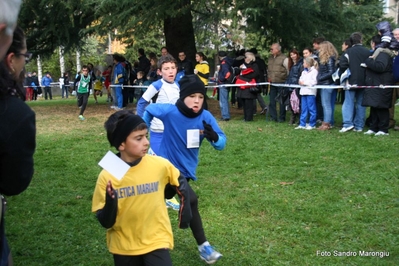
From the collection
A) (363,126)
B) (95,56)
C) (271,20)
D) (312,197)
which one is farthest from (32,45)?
(95,56)

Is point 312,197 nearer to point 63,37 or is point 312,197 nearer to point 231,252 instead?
point 231,252

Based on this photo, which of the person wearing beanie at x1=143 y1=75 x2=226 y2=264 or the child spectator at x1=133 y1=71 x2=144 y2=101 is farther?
the child spectator at x1=133 y1=71 x2=144 y2=101

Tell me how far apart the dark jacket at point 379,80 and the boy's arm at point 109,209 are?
28.9 feet

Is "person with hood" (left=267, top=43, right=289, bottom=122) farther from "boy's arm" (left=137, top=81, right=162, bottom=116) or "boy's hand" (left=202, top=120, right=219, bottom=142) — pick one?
"boy's hand" (left=202, top=120, right=219, bottom=142)

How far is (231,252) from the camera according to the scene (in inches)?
215

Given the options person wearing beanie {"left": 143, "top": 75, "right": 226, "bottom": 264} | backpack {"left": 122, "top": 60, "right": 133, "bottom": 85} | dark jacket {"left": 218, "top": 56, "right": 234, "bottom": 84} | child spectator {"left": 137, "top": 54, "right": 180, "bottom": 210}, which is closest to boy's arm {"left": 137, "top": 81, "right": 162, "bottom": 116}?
child spectator {"left": 137, "top": 54, "right": 180, "bottom": 210}

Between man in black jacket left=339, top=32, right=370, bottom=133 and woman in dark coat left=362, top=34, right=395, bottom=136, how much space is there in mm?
329

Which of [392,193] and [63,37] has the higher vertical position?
[63,37]

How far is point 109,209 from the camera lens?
11.3 ft

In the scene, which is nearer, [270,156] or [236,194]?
[236,194]

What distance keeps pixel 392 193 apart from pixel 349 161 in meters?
1.91

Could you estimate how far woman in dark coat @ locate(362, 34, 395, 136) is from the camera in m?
11.3

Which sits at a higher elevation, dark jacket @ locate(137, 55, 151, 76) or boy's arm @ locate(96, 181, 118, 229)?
dark jacket @ locate(137, 55, 151, 76)

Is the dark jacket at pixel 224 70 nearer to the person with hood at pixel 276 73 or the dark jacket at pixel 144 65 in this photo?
the person with hood at pixel 276 73
